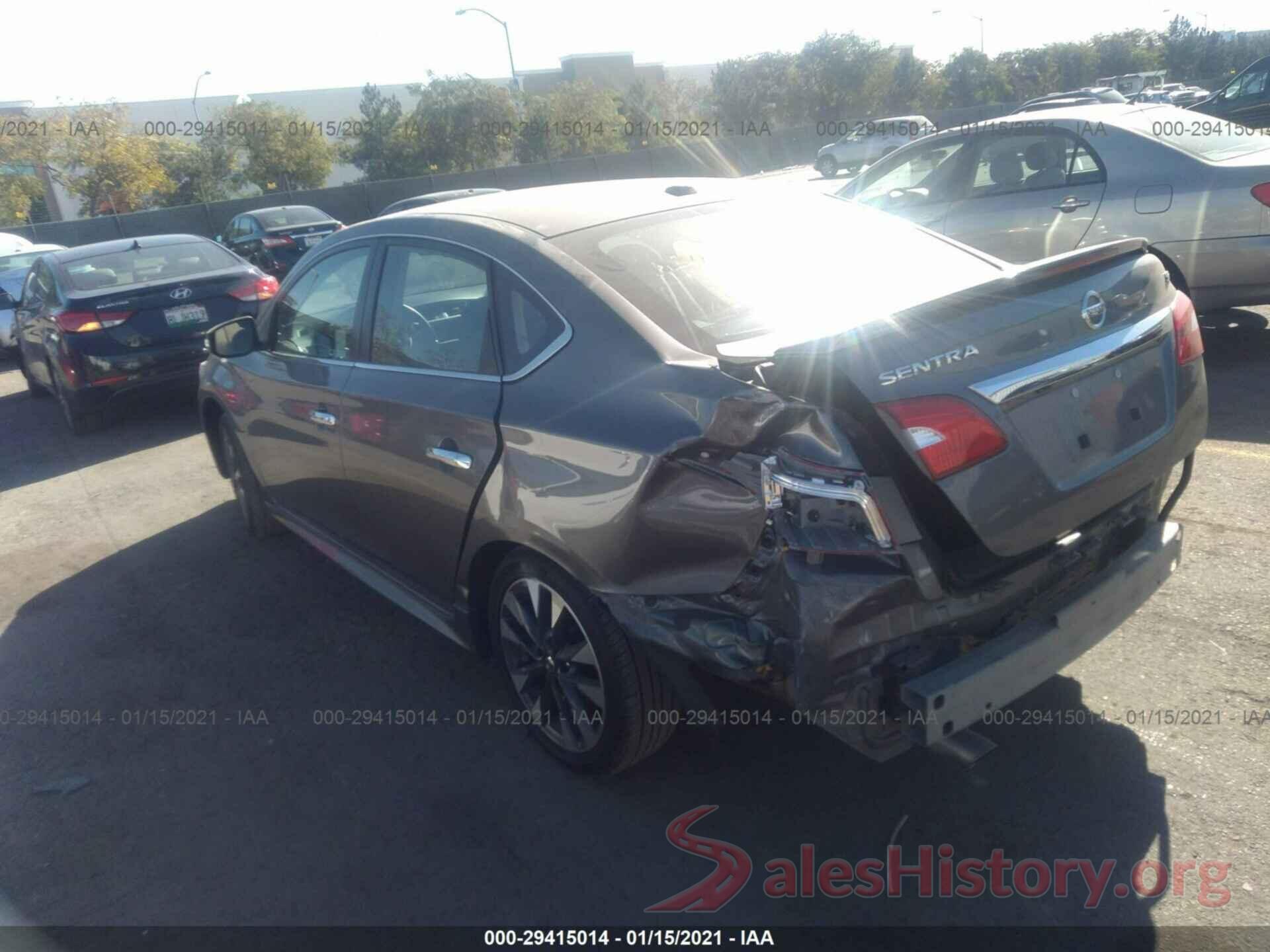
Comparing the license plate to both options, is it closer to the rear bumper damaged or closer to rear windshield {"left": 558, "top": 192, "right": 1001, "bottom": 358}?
rear windshield {"left": 558, "top": 192, "right": 1001, "bottom": 358}

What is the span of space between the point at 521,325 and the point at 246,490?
3.14m

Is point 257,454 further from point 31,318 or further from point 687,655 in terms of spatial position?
point 31,318

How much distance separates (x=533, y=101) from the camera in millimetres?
43438

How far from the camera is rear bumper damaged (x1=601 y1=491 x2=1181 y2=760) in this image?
8.45ft

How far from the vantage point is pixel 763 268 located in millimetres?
3521

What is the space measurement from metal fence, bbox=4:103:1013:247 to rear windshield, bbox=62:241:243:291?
19592 mm

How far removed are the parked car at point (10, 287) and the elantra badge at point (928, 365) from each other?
14001 millimetres

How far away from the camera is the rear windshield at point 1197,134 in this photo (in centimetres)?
668

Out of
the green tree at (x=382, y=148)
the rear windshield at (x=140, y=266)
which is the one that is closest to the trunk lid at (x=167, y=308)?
the rear windshield at (x=140, y=266)

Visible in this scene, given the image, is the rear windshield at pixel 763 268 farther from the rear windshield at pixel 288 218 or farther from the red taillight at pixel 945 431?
the rear windshield at pixel 288 218

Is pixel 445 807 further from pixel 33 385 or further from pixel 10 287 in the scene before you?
pixel 10 287

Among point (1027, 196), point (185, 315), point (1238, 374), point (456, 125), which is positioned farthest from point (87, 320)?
point (456, 125)

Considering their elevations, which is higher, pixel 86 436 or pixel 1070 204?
pixel 1070 204
